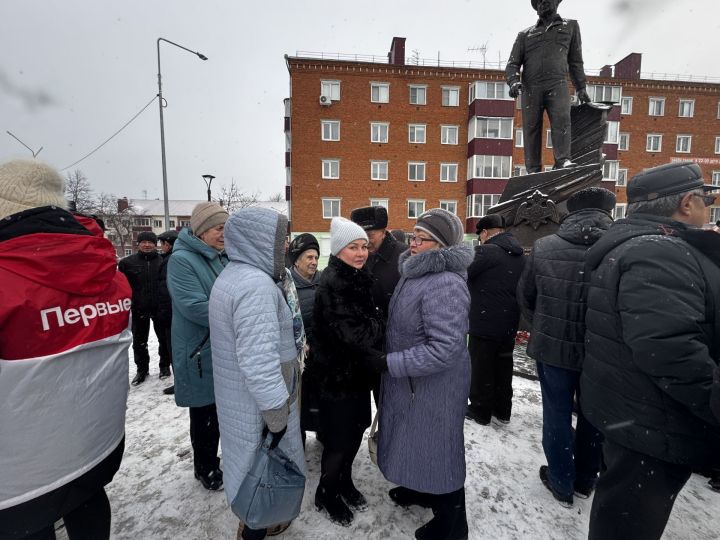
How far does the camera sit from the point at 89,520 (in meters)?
1.67

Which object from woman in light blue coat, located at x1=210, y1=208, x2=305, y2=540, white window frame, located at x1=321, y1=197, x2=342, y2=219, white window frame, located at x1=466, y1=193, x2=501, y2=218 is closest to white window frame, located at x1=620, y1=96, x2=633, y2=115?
white window frame, located at x1=466, y1=193, x2=501, y2=218

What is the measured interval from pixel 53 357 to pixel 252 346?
30.0 inches

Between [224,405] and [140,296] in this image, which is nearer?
[224,405]

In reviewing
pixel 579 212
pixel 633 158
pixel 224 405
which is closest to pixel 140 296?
pixel 224 405

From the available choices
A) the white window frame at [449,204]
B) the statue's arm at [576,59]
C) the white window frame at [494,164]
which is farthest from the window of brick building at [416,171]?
the statue's arm at [576,59]

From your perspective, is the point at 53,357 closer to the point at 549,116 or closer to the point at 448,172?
the point at 549,116

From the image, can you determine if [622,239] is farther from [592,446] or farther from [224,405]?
[224,405]

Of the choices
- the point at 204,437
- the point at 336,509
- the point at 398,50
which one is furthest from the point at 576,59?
the point at 398,50

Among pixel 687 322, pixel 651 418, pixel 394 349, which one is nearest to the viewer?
pixel 687 322

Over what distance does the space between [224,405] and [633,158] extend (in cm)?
3683

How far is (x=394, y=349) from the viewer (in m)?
2.12

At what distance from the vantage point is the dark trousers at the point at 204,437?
261 cm

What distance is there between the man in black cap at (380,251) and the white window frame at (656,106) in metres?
36.5

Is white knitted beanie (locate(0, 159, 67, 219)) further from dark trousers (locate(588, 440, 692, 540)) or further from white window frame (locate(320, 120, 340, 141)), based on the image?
white window frame (locate(320, 120, 340, 141))
